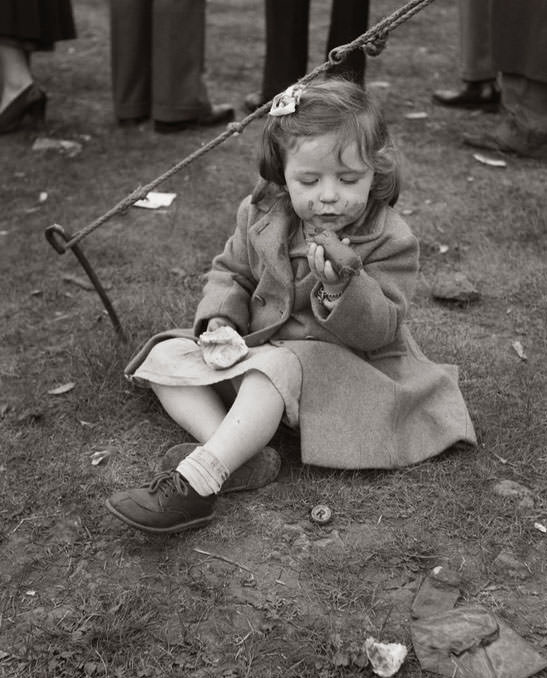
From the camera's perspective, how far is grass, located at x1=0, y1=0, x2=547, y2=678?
2166mm

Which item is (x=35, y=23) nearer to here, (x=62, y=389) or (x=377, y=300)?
(x=62, y=389)

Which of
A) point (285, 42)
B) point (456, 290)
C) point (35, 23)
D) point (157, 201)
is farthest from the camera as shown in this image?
point (35, 23)

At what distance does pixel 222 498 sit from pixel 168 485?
24cm

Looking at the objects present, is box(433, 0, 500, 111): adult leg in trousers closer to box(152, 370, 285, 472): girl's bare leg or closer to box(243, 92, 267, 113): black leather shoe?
box(243, 92, 267, 113): black leather shoe

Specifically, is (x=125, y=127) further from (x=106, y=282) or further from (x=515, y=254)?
(x=515, y=254)

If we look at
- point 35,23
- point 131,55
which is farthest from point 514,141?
point 35,23

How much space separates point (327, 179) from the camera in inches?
100

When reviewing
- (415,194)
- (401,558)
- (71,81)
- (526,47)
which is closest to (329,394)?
(401,558)

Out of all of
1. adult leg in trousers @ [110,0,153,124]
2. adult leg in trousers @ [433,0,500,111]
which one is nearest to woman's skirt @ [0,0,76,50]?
adult leg in trousers @ [110,0,153,124]

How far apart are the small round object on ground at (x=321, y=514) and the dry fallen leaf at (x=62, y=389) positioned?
1.06 metres

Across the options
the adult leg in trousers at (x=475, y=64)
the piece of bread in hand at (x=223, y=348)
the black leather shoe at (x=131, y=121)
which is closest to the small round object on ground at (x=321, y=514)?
the piece of bread in hand at (x=223, y=348)

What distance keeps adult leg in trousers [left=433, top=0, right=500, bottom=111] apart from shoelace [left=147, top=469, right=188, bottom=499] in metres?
3.86

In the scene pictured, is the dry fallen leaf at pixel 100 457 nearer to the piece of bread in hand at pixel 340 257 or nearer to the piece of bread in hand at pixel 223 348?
the piece of bread in hand at pixel 223 348

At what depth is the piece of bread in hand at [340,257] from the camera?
7.91ft
